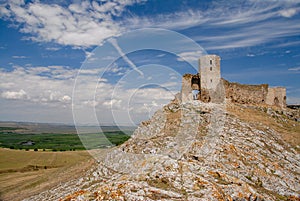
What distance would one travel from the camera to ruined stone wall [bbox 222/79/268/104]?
38578mm

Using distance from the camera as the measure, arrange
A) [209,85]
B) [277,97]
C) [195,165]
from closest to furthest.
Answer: [195,165]
[209,85]
[277,97]

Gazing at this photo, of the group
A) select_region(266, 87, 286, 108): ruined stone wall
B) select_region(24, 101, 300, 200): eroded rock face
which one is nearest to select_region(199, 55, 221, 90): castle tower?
select_region(24, 101, 300, 200): eroded rock face

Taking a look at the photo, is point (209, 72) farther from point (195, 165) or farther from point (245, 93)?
point (195, 165)

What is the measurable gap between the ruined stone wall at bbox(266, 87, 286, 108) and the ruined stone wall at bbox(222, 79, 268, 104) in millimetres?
1029

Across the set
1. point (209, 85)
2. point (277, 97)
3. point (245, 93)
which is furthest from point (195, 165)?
point (277, 97)

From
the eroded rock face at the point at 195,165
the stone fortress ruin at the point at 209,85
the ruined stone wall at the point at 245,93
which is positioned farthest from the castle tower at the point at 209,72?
the eroded rock face at the point at 195,165

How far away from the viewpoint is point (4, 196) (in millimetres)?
29266

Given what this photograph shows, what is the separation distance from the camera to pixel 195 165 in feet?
59.5

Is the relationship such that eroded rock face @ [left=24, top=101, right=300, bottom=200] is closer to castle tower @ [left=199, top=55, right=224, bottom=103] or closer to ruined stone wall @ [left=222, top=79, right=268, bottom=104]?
castle tower @ [left=199, top=55, right=224, bottom=103]

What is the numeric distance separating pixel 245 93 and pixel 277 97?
7618mm

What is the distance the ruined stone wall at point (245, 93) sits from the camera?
38578 mm

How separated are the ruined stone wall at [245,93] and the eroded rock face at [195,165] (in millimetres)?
7961

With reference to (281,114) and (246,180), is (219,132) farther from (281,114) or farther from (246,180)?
(281,114)

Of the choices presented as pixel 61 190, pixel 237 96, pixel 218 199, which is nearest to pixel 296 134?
pixel 237 96
